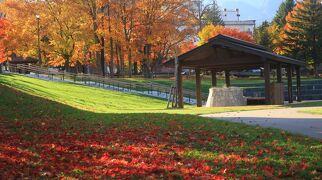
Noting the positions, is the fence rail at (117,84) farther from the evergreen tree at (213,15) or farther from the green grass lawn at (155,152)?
the evergreen tree at (213,15)

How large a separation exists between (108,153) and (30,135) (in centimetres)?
280

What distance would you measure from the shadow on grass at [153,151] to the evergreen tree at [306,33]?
1778 inches

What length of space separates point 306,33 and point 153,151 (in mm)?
49374

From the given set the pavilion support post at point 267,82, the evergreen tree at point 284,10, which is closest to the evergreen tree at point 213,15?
the evergreen tree at point 284,10

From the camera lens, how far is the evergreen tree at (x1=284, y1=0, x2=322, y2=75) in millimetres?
53094

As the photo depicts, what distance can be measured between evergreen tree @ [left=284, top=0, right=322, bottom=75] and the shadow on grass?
45155mm

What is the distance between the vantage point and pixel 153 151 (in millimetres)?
7559

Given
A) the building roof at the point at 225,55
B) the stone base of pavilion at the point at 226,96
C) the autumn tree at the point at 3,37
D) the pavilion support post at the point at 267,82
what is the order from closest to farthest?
the building roof at the point at 225,55 → the pavilion support post at the point at 267,82 → the stone base of pavilion at the point at 226,96 → the autumn tree at the point at 3,37

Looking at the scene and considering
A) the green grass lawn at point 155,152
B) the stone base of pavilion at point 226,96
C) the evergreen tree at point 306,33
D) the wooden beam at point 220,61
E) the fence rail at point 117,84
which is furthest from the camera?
the evergreen tree at point 306,33

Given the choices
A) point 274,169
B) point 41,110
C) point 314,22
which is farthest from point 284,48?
point 274,169

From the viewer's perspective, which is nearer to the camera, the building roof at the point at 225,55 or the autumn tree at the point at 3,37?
the building roof at the point at 225,55

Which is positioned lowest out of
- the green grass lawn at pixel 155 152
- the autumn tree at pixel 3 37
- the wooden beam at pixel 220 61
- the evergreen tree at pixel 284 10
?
the green grass lawn at pixel 155 152

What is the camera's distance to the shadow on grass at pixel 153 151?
5.94 m

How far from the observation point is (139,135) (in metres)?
9.82
